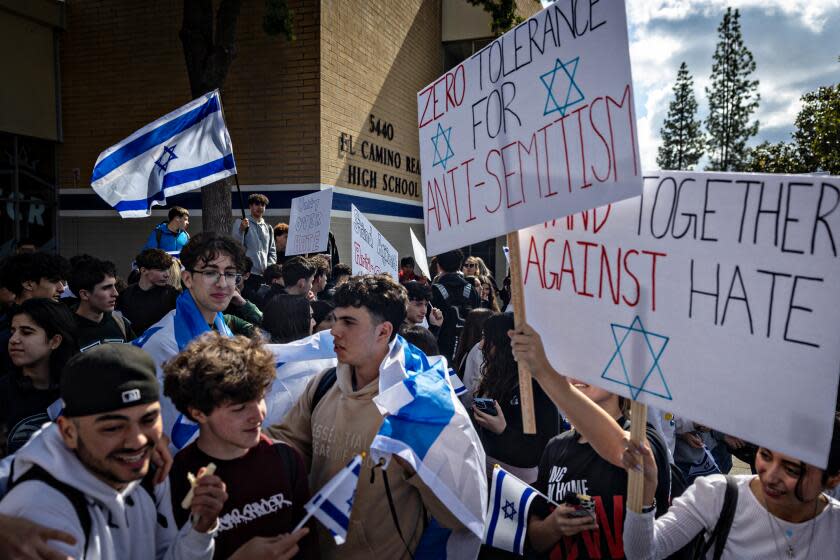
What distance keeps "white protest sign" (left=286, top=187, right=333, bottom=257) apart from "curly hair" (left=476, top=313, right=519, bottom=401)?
155 inches

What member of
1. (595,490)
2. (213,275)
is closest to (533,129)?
(595,490)

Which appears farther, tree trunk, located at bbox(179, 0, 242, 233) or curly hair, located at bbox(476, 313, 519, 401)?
tree trunk, located at bbox(179, 0, 242, 233)

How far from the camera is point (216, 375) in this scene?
2.00 m

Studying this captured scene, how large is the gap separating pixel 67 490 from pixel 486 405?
2060 millimetres

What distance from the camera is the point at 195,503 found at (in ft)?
5.74

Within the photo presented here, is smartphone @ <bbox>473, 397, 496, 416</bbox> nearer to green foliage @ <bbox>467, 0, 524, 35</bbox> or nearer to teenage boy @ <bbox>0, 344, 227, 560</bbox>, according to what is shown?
teenage boy @ <bbox>0, 344, 227, 560</bbox>

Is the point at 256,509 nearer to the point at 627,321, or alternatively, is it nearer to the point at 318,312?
the point at 627,321

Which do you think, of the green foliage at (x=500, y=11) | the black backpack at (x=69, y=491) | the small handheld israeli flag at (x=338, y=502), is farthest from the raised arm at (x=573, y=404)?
the green foliage at (x=500, y=11)

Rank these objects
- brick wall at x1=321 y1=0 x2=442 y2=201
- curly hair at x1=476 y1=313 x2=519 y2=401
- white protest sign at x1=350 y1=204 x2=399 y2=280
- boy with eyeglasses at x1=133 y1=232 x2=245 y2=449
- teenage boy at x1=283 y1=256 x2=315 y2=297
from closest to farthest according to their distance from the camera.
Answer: boy with eyeglasses at x1=133 y1=232 x2=245 y2=449
curly hair at x1=476 y1=313 x2=519 y2=401
teenage boy at x1=283 y1=256 x2=315 y2=297
white protest sign at x1=350 y1=204 x2=399 y2=280
brick wall at x1=321 y1=0 x2=442 y2=201

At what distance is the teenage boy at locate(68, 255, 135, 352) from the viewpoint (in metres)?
3.87

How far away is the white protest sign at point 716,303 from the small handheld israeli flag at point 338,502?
88 cm

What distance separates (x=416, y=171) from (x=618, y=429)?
1431 cm

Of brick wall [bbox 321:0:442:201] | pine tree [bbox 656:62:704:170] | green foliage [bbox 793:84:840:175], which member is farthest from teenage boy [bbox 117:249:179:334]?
pine tree [bbox 656:62:704:170]

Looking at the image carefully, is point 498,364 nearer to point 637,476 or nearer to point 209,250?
point 637,476
